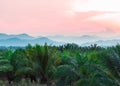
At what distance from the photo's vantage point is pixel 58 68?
1755 centimetres

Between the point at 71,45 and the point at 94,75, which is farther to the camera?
the point at 71,45

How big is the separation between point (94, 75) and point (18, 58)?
851 cm

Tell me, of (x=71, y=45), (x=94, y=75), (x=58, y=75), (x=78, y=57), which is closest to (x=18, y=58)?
(x=78, y=57)

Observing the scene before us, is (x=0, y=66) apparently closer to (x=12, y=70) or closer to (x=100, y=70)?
(x=12, y=70)

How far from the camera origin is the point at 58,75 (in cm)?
1700

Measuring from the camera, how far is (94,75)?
14.2 m

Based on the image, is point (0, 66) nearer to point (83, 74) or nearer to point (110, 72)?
point (83, 74)

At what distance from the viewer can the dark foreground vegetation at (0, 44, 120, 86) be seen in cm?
1406

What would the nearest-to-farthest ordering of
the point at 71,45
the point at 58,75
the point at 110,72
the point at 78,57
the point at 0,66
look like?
the point at 110,72 → the point at 58,75 → the point at 78,57 → the point at 0,66 → the point at 71,45

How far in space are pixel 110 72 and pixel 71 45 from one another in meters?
26.8

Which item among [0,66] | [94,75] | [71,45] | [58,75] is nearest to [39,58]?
[0,66]

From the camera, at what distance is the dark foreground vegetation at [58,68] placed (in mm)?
14062

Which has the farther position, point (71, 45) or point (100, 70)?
point (71, 45)

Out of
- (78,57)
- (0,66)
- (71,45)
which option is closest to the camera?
(78,57)
